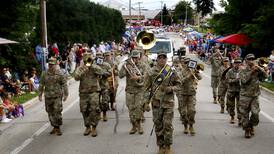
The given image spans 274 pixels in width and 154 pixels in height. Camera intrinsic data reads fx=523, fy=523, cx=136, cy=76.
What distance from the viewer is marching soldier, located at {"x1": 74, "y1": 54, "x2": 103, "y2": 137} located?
1219 cm

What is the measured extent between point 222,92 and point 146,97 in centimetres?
583

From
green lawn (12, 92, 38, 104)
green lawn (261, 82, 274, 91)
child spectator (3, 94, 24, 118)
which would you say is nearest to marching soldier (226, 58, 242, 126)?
child spectator (3, 94, 24, 118)

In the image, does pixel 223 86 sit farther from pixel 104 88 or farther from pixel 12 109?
pixel 12 109

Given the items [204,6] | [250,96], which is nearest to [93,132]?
[250,96]

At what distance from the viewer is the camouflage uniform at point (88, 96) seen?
480 inches

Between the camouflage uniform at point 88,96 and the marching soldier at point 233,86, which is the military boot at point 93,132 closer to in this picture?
the camouflage uniform at point 88,96

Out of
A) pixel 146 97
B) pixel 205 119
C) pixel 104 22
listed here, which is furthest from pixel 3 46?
pixel 104 22

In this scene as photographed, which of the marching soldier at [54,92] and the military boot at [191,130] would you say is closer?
the military boot at [191,130]

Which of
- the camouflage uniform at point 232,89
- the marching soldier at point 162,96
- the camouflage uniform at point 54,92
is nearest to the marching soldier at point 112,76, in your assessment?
the camouflage uniform at point 54,92

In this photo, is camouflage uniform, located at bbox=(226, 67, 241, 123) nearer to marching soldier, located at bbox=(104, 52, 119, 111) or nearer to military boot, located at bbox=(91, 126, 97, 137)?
marching soldier, located at bbox=(104, 52, 119, 111)

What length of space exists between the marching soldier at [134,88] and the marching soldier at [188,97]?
3.21 feet

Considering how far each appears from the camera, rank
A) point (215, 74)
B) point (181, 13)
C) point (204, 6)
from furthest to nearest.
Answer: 1. point (181, 13)
2. point (204, 6)
3. point (215, 74)

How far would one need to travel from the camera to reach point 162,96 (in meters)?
10.1

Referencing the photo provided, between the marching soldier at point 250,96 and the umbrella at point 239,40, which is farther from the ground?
the umbrella at point 239,40
